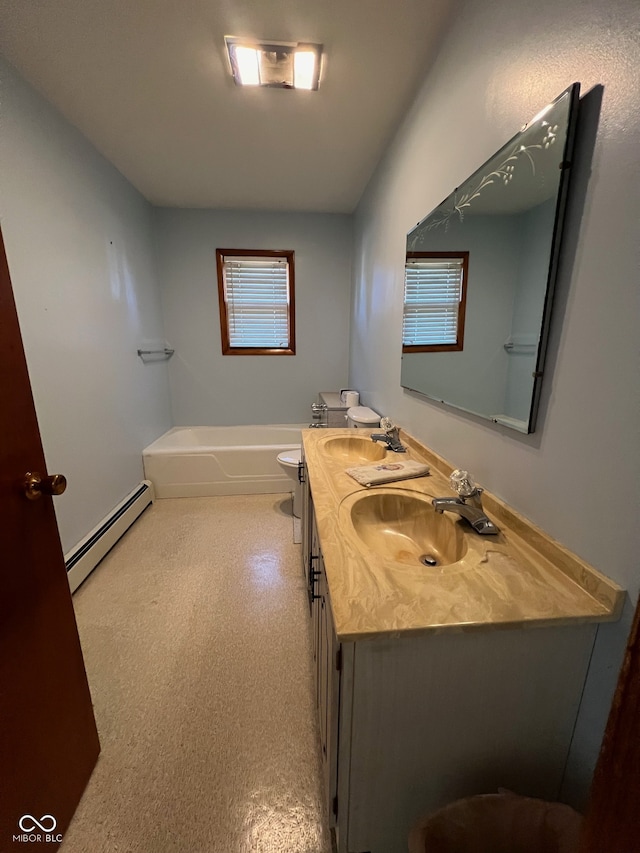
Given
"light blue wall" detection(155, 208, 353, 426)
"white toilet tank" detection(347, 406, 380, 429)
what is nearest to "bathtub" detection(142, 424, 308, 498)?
"light blue wall" detection(155, 208, 353, 426)

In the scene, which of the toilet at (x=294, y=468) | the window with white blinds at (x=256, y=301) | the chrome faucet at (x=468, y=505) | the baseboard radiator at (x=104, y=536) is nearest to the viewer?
the chrome faucet at (x=468, y=505)

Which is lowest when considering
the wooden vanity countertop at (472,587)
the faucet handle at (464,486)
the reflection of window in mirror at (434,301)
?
the wooden vanity countertop at (472,587)

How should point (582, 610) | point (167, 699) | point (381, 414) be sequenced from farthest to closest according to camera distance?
1. point (381, 414)
2. point (167, 699)
3. point (582, 610)

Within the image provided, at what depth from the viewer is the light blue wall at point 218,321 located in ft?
10.9

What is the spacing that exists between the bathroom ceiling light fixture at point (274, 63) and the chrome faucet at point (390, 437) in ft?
5.68

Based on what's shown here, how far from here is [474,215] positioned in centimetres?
115

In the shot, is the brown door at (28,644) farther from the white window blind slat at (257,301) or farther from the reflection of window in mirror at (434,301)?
the white window blind slat at (257,301)

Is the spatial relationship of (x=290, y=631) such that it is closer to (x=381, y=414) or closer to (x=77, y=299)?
(x=381, y=414)

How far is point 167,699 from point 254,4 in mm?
2708

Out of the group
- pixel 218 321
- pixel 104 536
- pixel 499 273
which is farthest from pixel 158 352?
pixel 499 273

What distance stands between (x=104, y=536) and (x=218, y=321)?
7.62 ft

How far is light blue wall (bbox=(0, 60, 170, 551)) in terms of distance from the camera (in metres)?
1.61

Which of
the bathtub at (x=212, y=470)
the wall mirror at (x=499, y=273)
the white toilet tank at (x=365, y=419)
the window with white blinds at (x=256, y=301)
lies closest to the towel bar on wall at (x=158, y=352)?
the window with white blinds at (x=256, y=301)

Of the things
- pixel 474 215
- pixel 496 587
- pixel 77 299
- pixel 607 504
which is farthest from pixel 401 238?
pixel 77 299
